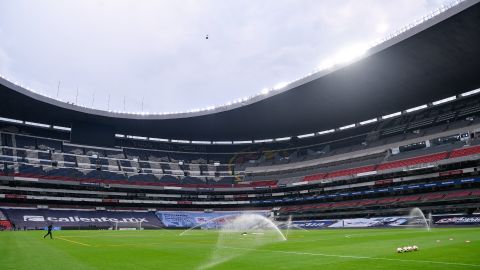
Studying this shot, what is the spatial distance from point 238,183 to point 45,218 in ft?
143

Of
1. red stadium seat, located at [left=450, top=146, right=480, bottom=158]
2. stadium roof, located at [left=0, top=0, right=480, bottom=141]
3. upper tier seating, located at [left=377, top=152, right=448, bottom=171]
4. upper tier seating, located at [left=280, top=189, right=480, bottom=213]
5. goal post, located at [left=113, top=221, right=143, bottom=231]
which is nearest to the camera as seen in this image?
stadium roof, located at [left=0, top=0, right=480, bottom=141]

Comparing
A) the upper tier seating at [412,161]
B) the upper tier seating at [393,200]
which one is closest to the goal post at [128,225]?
the upper tier seating at [393,200]

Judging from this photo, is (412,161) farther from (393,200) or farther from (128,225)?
(128,225)

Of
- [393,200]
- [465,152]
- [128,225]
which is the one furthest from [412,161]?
[128,225]

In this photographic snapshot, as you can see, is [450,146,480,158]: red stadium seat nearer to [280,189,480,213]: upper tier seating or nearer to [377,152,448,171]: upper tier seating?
[377,152,448,171]: upper tier seating

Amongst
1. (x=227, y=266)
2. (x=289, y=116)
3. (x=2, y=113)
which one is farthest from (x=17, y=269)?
(x=2, y=113)

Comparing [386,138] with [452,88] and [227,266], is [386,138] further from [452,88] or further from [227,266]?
[227,266]

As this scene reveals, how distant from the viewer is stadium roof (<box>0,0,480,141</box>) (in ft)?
147

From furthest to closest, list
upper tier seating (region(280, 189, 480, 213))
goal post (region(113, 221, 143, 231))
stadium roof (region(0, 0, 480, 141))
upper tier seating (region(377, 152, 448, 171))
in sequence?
goal post (region(113, 221, 143, 231)) → upper tier seating (region(377, 152, 448, 171)) → upper tier seating (region(280, 189, 480, 213)) → stadium roof (region(0, 0, 480, 141))

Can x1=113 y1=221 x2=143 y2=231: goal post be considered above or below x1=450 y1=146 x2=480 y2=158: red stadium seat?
below

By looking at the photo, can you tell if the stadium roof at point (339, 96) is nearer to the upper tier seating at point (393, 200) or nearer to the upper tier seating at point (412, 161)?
the upper tier seating at point (412, 161)

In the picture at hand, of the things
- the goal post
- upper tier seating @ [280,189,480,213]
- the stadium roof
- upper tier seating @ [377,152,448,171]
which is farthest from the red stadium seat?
the goal post

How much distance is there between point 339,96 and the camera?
208ft

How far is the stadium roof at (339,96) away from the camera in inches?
1764
